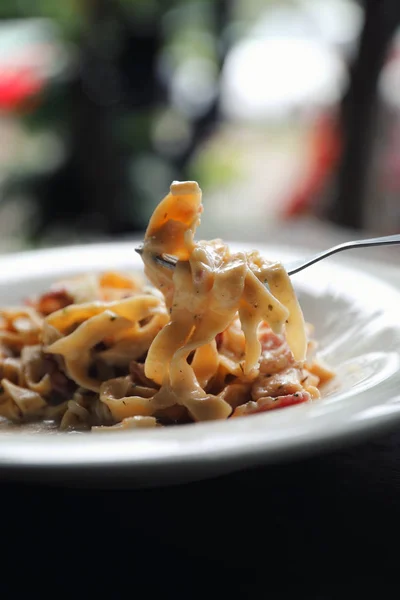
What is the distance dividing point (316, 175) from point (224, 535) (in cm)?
446

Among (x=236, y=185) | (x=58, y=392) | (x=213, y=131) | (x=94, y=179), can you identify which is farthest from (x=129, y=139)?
(x=58, y=392)

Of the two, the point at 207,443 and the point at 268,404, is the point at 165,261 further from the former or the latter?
the point at 207,443

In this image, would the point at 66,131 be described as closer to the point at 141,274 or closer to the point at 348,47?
the point at 348,47

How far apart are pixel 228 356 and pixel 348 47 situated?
3.11 meters

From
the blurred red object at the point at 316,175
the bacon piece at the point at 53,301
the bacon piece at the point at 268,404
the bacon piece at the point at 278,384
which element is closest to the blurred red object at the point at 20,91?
the blurred red object at the point at 316,175

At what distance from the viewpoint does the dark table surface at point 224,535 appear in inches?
41.6

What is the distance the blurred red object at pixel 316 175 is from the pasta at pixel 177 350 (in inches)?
139

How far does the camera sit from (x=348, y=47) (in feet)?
14.2

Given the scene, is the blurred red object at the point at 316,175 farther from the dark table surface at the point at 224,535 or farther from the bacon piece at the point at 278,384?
the dark table surface at the point at 224,535

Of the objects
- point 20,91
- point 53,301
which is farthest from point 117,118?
point 53,301

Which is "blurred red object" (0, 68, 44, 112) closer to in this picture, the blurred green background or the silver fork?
the blurred green background

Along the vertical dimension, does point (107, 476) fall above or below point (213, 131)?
above

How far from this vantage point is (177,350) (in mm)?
1529

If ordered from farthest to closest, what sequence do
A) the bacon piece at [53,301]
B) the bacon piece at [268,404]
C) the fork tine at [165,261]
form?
the bacon piece at [53,301], the fork tine at [165,261], the bacon piece at [268,404]
